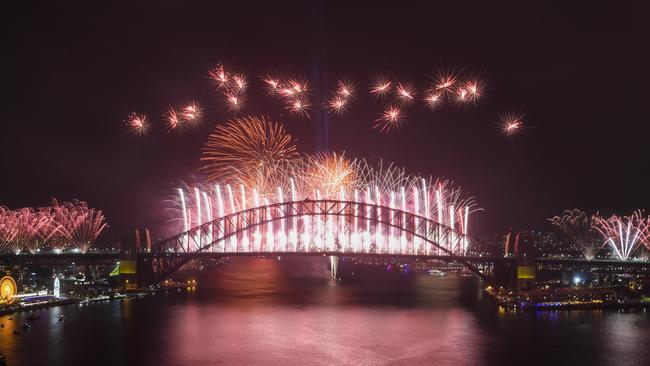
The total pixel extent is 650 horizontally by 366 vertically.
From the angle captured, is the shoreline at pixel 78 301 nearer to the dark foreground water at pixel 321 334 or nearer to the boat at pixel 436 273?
the dark foreground water at pixel 321 334

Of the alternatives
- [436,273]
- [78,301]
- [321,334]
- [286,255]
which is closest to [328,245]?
[286,255]

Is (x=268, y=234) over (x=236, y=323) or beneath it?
over

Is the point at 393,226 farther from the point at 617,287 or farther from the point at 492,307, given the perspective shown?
the point at 617,287

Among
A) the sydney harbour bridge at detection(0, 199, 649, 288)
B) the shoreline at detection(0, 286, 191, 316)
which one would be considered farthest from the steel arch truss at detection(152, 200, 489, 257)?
the shoreline at detection(0, 286, 191, 316)

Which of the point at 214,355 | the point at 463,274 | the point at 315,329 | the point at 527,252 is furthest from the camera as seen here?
the point at 463,274

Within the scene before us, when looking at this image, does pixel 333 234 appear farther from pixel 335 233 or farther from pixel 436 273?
pixel 436 273

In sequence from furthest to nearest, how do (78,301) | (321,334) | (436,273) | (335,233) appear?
(436,273) < (335,233) < (78,301) < (321,334)

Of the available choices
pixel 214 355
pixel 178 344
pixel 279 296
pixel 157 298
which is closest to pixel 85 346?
→ pixel 178 344

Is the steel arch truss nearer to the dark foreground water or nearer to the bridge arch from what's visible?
the bridge arch

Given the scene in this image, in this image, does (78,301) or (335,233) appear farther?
(335,233)
